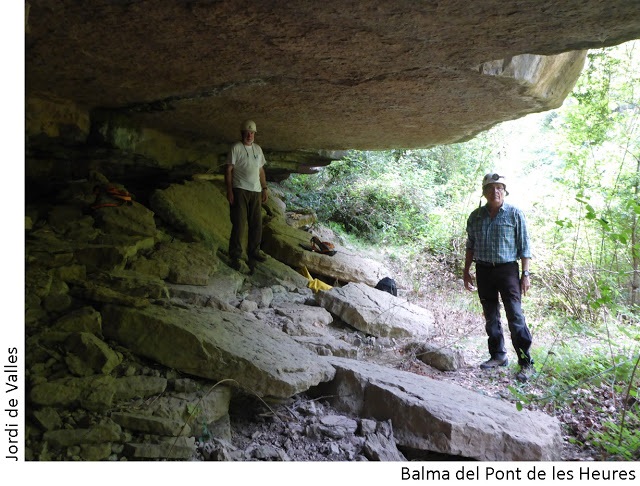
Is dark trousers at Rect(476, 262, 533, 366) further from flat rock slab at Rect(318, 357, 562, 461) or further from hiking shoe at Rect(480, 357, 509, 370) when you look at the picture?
flat rock slab at Rect(318, 357, 562, 461)

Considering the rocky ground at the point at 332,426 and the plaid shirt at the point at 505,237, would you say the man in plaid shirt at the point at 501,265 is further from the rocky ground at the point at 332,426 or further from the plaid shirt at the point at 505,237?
the rocky ground at the point at 332,426

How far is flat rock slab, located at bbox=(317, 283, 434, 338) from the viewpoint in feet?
17.1

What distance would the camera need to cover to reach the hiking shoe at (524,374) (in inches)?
168

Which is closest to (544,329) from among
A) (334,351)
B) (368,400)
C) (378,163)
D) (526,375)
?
(526,375)

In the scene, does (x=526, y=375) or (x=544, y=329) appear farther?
→ (x=544, y=329)

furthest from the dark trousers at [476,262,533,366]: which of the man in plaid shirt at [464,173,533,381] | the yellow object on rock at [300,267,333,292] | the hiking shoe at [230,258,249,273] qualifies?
the hiking shoe at [230,258,249,273]

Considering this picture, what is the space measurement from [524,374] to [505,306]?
647mm

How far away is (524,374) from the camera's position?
14.1ft

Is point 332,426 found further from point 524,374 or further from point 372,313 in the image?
point 372,313

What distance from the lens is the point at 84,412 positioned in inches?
101

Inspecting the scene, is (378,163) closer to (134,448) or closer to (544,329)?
(544,329)

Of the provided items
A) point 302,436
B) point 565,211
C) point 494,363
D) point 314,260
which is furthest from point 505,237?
point 565,211

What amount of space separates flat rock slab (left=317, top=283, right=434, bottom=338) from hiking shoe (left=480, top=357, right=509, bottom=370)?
0.94m
